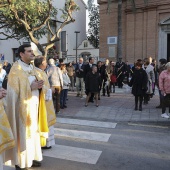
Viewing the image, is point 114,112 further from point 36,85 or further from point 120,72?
point 120,72

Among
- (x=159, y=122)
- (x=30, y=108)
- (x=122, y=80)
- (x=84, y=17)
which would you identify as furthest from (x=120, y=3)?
(x=84, y=17)

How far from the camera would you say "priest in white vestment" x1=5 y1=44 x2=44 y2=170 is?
356 cm

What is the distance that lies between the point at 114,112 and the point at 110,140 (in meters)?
3.08

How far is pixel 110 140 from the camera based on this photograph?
5.47m

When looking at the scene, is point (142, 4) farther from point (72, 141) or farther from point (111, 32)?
point (72, 141)

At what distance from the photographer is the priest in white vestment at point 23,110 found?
11.7ft

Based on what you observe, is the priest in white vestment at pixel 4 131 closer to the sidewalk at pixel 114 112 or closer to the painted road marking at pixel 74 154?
the painted road marking at pixel 74 154

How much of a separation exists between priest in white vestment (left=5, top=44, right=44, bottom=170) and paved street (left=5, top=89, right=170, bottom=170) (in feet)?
1.49

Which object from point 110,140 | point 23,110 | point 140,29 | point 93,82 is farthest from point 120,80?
point 23,110

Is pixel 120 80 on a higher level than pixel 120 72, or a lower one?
lower

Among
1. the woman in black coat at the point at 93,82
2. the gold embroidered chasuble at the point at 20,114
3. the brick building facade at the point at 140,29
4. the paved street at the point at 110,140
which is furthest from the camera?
the brick building facade at the point at 140,29

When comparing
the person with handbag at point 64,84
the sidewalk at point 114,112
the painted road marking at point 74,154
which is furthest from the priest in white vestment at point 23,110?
the person with handbag at point 64,84

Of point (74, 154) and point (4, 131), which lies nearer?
point (4, 131)

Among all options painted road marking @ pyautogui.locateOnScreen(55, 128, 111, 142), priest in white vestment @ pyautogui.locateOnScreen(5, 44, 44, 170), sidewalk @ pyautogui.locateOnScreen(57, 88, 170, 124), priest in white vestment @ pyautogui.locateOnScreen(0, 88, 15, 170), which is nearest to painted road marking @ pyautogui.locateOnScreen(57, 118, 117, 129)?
sidewalk @ pyautogui.locateOnScreen(57, 88, 170, 124)
